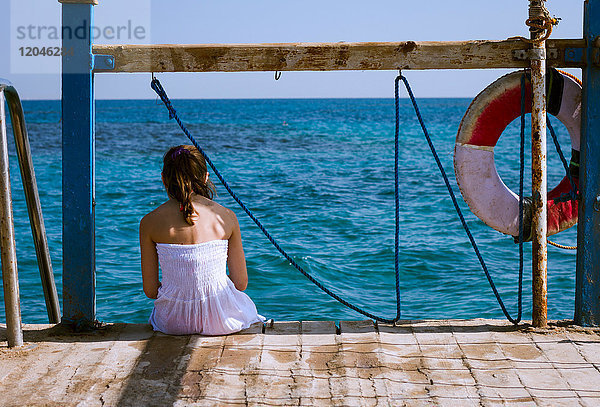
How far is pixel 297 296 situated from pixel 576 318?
3.43 metres

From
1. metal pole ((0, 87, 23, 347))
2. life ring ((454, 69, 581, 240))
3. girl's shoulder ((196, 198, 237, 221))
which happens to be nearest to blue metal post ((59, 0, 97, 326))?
metal pole ((0, 87, 23, 347))

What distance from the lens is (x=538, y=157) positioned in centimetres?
318

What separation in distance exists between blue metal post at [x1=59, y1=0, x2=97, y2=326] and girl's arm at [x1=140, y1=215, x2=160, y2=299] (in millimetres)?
322

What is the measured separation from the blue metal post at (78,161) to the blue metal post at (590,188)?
2.23 m

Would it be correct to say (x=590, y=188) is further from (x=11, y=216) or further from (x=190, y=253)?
(x=11, y=216)

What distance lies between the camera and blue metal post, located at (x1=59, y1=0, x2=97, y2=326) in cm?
314

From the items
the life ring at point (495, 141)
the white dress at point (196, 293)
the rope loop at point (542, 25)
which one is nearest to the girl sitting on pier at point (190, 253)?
the white dress at point (196, 293)

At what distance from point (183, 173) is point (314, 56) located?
80cm

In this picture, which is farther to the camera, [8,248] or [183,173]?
[183,173]

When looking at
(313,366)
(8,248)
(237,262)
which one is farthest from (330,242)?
(8,248)

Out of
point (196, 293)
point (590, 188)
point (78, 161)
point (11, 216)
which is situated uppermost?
point (78, 161)

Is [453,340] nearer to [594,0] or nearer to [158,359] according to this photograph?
[158,359]

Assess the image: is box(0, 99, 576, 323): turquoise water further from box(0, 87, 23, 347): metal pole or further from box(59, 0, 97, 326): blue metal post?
box(0, 87, 23, 347): metal pole

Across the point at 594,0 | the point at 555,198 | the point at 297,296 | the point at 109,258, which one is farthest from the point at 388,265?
the point at 594,0
